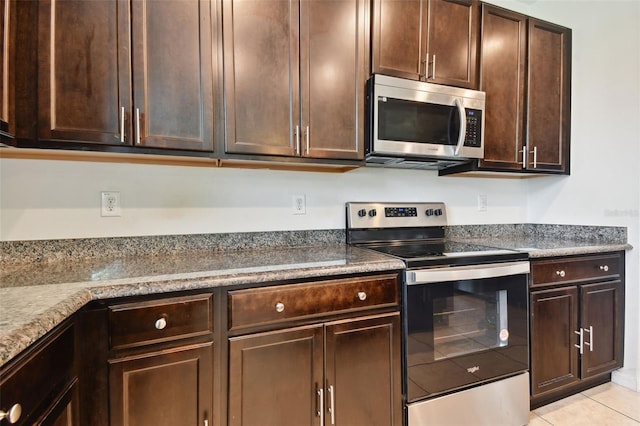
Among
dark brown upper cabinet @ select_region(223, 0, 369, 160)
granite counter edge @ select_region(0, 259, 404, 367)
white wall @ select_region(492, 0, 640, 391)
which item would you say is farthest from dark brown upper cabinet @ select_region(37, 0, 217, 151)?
white wall @ select_region(492, 0, 640, 391)

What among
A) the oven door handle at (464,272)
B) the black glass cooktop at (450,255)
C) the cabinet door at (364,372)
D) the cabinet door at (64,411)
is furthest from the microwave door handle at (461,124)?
the cabinet door at (64,411)

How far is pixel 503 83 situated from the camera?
1974mm

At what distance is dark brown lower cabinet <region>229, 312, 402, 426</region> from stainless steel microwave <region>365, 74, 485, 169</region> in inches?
34.3

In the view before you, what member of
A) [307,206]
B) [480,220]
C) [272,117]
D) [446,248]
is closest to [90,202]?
[272,117]

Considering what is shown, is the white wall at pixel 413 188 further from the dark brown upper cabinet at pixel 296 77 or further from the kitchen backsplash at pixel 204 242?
the dark brown upper cabinet at pixel 296 77

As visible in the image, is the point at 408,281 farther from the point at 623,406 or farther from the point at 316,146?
the point at 623,406

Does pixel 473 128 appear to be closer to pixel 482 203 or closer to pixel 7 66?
pixel 482 203

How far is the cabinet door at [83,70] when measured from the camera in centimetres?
115

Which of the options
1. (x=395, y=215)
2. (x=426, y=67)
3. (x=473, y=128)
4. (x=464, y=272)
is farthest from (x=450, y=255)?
(x=426, y=67)

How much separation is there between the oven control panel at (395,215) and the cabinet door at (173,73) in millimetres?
959

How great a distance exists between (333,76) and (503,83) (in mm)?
1183

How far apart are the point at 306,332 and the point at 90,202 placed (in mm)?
1186

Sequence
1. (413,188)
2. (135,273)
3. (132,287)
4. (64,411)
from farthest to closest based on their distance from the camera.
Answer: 1. (413,188)
2. (135,273)
3. (132,287)
4. (64,411)

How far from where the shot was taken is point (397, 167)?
2049 mm
